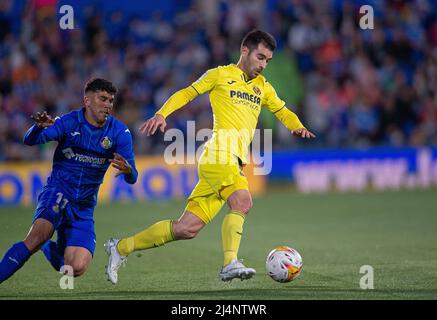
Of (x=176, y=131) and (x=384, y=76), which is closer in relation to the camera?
(x=176, y=131)

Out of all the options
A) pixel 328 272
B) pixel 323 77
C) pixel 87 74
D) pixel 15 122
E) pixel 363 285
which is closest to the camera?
pixel 363 285

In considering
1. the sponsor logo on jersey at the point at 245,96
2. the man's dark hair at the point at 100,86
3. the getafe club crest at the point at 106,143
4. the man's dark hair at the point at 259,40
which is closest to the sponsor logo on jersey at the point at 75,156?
the getafe club crest at the point at 106,143

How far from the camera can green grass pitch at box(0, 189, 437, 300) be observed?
721 cm

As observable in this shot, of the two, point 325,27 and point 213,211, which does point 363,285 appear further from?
point 325,27

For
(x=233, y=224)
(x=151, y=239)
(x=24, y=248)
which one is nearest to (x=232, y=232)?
(x=233, y=224)

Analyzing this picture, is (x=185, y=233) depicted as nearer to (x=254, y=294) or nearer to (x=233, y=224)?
(x=233, y=224)

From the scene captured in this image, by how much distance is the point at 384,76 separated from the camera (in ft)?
60.5

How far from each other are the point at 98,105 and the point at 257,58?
149 centimetres

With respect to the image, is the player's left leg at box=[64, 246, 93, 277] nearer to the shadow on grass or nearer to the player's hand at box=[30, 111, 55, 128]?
the shadow on grass

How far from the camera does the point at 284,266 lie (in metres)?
7.36

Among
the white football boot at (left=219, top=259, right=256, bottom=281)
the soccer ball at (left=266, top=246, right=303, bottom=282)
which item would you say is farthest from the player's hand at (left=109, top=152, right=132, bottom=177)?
the soccer ball at (left=266, top=246, right=303, bottom=282)
